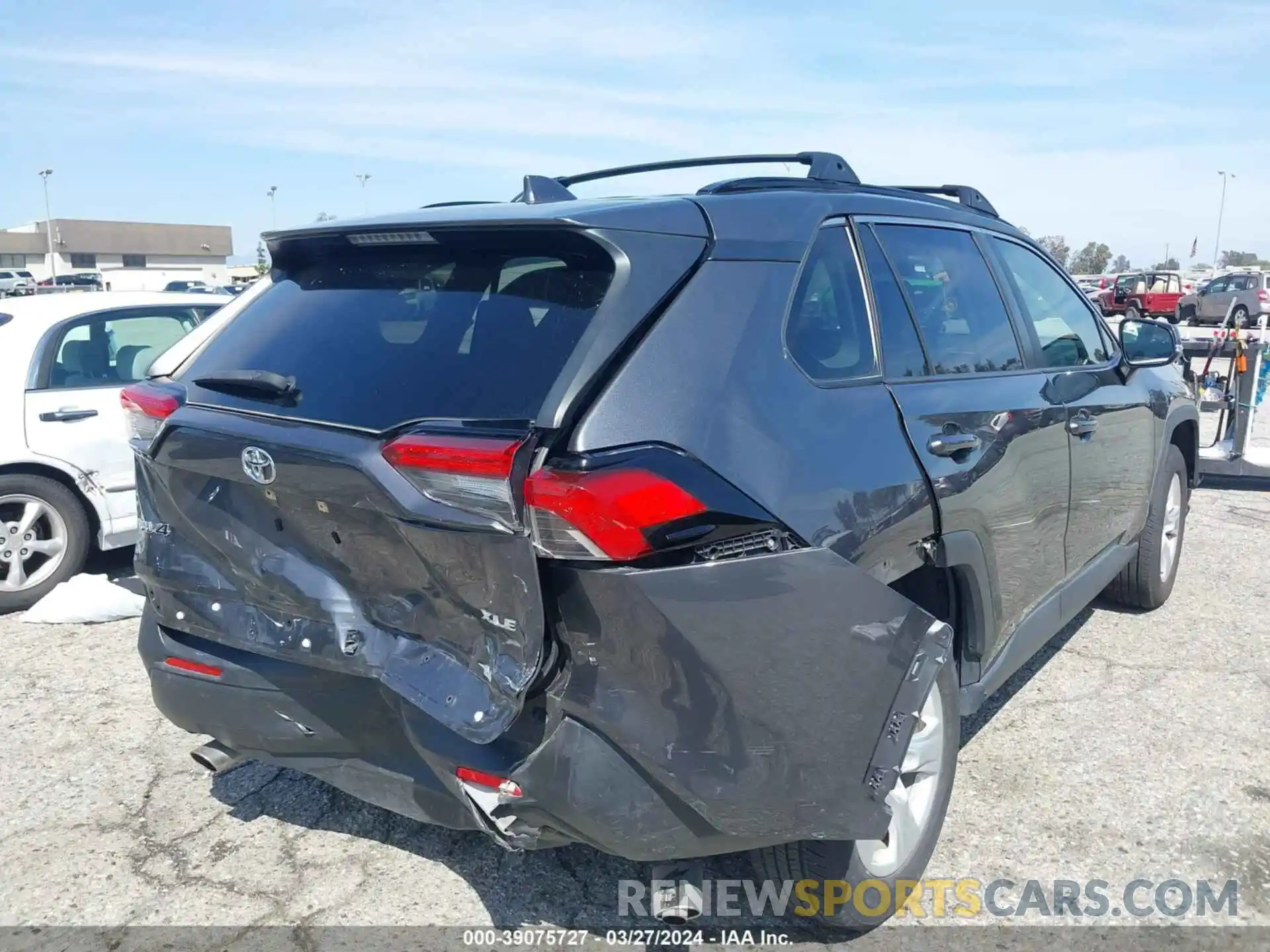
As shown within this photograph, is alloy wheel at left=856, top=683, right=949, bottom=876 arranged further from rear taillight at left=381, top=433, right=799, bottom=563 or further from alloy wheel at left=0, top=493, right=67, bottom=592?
alloy wheel at left=0, top=493, right=67, bottom=592

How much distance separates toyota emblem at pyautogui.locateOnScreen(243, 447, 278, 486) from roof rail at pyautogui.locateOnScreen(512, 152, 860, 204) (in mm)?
991

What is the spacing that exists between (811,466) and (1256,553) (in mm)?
5141

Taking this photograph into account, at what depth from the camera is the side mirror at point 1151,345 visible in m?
4.34

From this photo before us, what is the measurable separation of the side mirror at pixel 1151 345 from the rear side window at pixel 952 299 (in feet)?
3.66

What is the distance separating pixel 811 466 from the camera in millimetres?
2330

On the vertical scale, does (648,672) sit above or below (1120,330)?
below

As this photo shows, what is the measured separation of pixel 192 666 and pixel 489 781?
99 cm

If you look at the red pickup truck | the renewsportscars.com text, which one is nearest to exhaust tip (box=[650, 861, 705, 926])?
the renewsportscars.com text

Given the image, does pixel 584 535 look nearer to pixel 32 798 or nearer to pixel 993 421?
pixel 993 421

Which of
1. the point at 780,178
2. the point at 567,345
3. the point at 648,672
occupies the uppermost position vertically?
the point at 780,178

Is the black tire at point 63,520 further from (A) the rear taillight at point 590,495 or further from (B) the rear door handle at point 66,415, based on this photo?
(A) the rear taillight at point 590,495

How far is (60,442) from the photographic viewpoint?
217 inches

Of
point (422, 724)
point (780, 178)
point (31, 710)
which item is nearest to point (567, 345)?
point (422, 724)

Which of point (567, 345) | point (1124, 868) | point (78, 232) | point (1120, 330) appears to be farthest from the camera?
point (78, 232)
